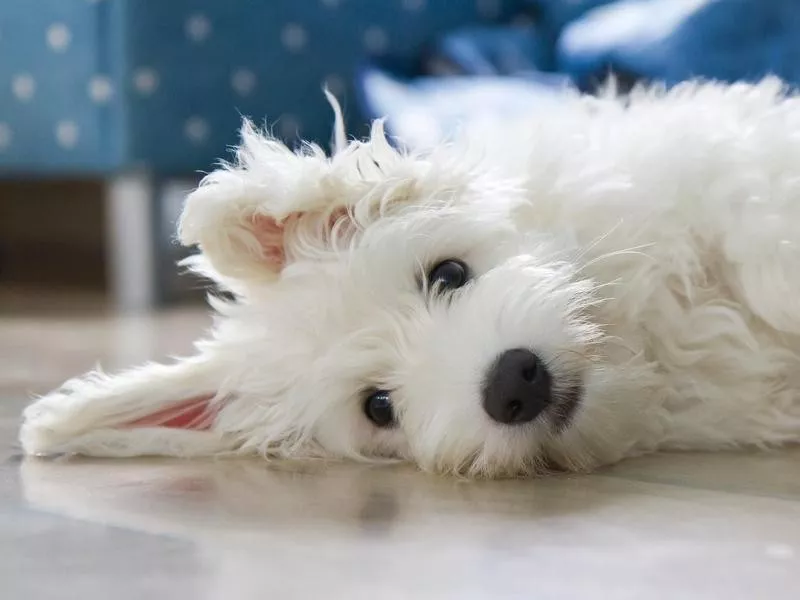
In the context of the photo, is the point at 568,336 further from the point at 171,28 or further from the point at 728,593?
the point at 171,28

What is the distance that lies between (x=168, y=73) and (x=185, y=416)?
8.67 ft

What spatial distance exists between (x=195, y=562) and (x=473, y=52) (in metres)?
3.41

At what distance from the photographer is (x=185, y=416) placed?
1989mm

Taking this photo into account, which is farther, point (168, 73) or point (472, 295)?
point (168, 73)

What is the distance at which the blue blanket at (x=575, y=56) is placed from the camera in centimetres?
320

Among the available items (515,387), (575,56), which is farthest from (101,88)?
(515,387)

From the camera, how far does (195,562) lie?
1.33m

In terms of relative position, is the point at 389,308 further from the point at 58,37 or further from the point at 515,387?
the point at 58,37

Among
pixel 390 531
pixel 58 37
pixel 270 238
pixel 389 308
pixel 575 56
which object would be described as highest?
pixel 58 37

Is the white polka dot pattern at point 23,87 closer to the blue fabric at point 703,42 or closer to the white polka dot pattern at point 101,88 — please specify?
the white polka dot pattern at point 101,88

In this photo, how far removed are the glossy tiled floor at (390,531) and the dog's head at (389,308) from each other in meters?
0.08

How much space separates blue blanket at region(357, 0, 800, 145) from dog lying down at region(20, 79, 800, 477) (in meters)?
0.63

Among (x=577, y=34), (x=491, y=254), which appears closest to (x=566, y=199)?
Result: (x=491, y=254)

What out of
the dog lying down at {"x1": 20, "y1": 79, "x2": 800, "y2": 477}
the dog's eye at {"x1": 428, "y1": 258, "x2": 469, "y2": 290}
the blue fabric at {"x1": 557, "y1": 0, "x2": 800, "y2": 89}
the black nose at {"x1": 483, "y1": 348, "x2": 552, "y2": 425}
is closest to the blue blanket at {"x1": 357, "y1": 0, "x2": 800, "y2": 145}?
the blue fabric at {"x1": 557, "y1": 0, "x2": 800, "y2": 89}
